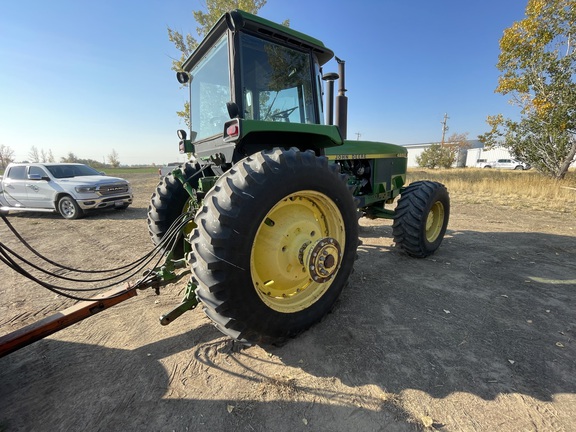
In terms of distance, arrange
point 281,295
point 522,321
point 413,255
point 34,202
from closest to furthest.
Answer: point 281,295 < point 522,321 < point 413,255 < point 34,202

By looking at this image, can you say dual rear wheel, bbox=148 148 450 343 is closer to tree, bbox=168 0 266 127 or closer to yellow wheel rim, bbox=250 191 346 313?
yellow wheel rim, bbox=250 191 346 313

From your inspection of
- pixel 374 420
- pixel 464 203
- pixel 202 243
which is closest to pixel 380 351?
pixel 374 420

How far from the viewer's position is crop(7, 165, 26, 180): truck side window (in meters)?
7.63

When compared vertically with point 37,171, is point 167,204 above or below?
below

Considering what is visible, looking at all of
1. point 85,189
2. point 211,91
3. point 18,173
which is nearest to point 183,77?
point 211,91

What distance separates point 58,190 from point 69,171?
0.98 m

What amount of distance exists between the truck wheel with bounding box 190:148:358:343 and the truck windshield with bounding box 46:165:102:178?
8346 millimetres

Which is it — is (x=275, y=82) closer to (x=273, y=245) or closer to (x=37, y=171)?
(x=273, y=245)

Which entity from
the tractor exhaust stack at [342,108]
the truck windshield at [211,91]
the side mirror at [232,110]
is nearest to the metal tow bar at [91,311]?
the side mirror at [232,110]

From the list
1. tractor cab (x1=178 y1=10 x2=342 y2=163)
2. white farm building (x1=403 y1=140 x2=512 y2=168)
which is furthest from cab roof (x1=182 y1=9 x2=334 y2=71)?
white farm building (x1=403 y1=140 x2=512 y2=168)

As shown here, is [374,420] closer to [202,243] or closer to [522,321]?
[202,243]

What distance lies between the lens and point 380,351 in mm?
1935

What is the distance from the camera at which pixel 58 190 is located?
7188mm

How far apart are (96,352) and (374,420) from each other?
1914 millimetres
